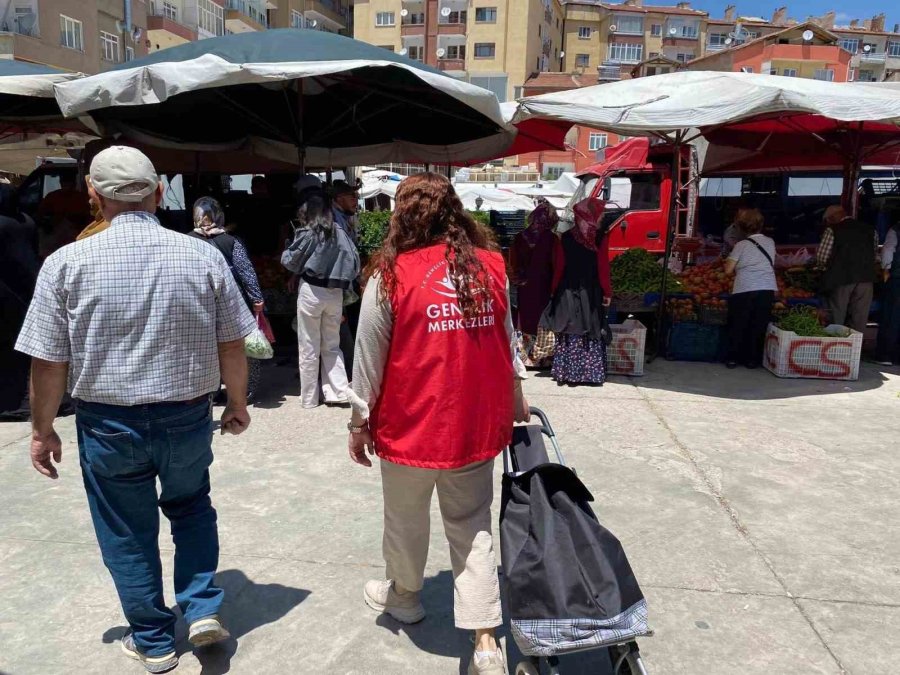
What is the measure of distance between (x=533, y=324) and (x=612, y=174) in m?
6.53

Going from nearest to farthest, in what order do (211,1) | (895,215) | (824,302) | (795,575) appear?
(795,575)
(824,302)
(895,215)
(211,1)

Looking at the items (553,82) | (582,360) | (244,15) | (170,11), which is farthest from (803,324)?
(553,82)

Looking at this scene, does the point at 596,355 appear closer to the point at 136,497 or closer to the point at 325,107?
the point at 325,107

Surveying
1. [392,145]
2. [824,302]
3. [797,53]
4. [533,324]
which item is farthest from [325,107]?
[797,53]

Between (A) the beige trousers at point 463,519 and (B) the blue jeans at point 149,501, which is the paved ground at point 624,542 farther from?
(A) the beige trousers at point 463,519

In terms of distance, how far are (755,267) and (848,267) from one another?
4.11ft

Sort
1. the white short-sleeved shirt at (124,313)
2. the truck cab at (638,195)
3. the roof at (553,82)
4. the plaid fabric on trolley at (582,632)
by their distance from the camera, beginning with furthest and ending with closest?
1. the roof at (553,82)
2. the truck cab at (638,195)
3. the white short-sleeved shirt at (124,313)
4. the plaid fabric on trolley at (582,632)

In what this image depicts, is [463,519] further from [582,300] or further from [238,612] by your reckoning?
[582,300]

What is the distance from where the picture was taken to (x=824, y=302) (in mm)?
7848

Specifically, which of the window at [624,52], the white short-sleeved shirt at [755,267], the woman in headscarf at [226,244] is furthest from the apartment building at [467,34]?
the woman in headscarf at [226,244]

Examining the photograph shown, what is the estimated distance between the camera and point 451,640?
2.82 metres

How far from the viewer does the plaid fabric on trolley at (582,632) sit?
214 centimetres

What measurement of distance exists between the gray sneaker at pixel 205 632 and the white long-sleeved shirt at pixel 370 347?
0.91 m

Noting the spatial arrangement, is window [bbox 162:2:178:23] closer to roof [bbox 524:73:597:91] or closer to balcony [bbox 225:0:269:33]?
balcony [bbox 225:0:269:33]
